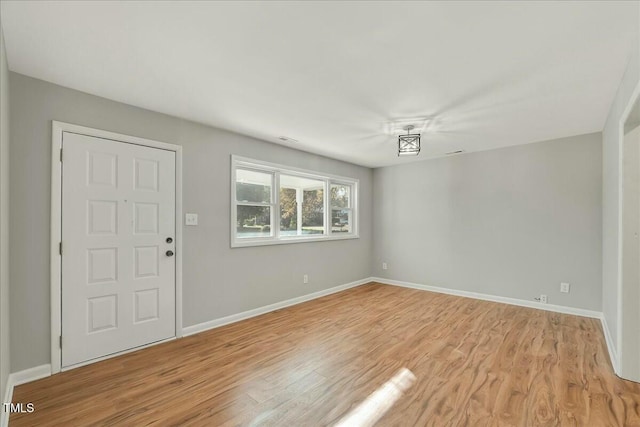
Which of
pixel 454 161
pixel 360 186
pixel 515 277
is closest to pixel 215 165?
pixel 360 186

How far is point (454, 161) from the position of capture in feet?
16.4

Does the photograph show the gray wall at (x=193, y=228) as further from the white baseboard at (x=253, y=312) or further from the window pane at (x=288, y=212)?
the window pane at (x=288, y=212)

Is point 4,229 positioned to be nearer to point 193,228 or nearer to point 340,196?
point 193,228

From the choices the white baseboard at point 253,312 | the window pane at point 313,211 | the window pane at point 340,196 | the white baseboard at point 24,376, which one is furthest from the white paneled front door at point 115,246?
the window pane at point 340,196

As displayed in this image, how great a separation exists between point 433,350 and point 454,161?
3331 millimetres

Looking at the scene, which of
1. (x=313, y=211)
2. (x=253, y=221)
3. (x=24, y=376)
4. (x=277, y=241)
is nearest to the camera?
(x=24, y=376)

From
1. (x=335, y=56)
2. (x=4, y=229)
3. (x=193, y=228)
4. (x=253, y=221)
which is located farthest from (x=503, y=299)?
(x=4, y=229)

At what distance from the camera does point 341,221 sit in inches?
221

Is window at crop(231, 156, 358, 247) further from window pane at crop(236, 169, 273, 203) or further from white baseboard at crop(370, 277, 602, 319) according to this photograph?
white baseboard at crop(370, 277, 602, 319)

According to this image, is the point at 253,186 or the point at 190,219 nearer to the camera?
the point at 190,219

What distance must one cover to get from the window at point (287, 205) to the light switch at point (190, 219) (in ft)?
1.56

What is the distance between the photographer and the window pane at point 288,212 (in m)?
4.42

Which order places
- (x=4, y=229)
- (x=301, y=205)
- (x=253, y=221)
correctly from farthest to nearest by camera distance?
(x=301, y=205), (x=253, y=221), (x=4, y=229)

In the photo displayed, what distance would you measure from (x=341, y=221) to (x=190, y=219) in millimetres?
3014
